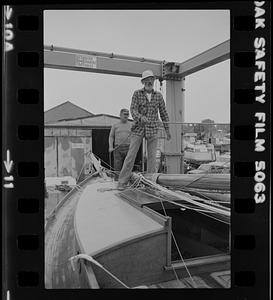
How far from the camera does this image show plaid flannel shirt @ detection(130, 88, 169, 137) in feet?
3.66

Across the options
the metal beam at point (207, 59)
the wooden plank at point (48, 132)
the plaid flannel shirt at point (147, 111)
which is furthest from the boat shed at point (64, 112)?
the metal beam at point (207, 59)

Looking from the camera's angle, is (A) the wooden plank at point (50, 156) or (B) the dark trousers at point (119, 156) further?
(B) the dark trousers at point (119, 156)

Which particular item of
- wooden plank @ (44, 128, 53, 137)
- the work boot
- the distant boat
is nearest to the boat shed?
wooden plank @ (44, 128, 53, 137)

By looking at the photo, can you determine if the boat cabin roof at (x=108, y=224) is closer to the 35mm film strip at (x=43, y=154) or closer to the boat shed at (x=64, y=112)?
the 35mm film strip at (x=43, y=154)

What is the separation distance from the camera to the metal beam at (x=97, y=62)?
994mm

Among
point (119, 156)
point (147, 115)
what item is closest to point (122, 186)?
point (119, 156)

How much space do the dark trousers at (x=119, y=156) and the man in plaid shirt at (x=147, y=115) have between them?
0.07m

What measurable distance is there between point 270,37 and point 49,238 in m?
0.84

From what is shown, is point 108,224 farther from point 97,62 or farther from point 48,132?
point 97,62

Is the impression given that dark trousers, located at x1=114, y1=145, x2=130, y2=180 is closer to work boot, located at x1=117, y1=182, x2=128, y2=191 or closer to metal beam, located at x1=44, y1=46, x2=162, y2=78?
work boot, located at x1=117, y1=182, x2=128, y2=191

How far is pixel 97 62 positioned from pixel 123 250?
0.69 m

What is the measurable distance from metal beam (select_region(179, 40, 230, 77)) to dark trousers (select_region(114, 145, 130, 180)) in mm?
427

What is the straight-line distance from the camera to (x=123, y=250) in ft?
3.23


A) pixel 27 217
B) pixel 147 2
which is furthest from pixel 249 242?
pixel 147 2
